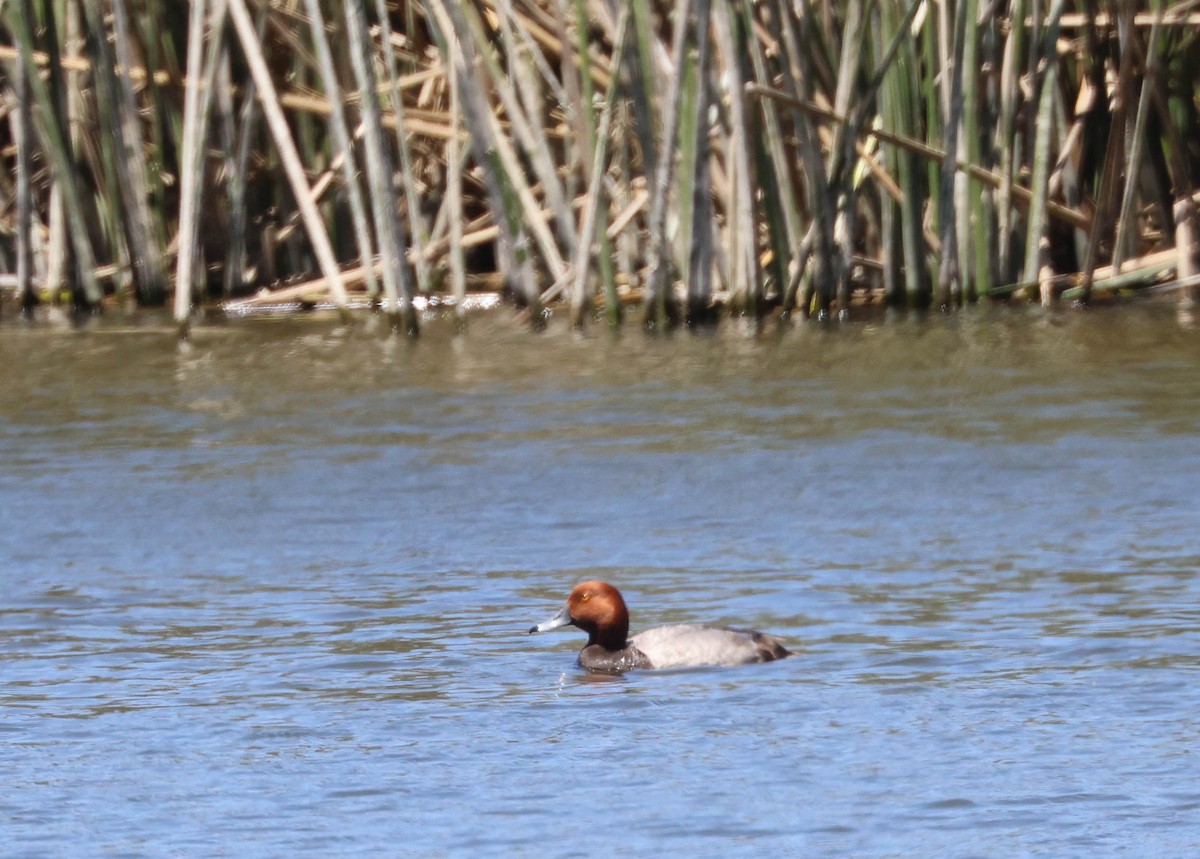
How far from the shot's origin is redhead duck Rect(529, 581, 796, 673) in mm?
5645

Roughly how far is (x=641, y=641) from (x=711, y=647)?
33 centimetres

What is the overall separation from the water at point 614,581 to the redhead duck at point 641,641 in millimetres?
54

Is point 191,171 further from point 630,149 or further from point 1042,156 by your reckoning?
point 1042,156

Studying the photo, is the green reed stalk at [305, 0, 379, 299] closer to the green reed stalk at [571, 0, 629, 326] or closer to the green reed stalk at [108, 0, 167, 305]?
the green reed stalk at [571, 0, 629, 326]

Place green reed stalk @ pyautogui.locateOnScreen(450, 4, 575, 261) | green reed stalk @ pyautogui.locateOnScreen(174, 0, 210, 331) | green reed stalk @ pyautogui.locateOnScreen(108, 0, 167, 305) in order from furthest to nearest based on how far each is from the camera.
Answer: green reed stalk @ pyautogui.locateOnScreen(108, 0, 167, 305) < green reed stalk @ pyautogui.locateOnScreen(450, 4, 575, 261) < green reed stalk @ pyautogui.locateOnScreen(174, 0, 210, 331)

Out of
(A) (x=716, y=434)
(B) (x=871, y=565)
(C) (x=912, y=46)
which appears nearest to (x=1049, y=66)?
(C) (x=912, y=46)

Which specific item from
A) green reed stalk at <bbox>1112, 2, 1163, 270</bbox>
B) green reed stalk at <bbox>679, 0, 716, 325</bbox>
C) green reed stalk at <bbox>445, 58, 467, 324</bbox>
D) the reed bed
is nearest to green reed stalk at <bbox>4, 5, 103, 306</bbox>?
the reed bed

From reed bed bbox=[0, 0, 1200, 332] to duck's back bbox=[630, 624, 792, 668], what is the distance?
5.83m

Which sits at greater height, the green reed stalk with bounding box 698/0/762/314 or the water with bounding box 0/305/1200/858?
the green reed stalk with bounding box 698/0/762/314

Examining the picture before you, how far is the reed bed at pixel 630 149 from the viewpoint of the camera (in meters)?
11.9

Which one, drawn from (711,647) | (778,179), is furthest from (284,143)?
(711,647)

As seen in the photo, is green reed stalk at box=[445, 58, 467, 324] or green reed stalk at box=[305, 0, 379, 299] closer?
green reed stalk at box=[305, 0, 379, 299]

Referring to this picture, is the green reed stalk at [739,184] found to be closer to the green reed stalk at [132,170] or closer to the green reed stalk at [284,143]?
the green reed stalk at [284,143]

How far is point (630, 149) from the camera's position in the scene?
13711 millimetres
